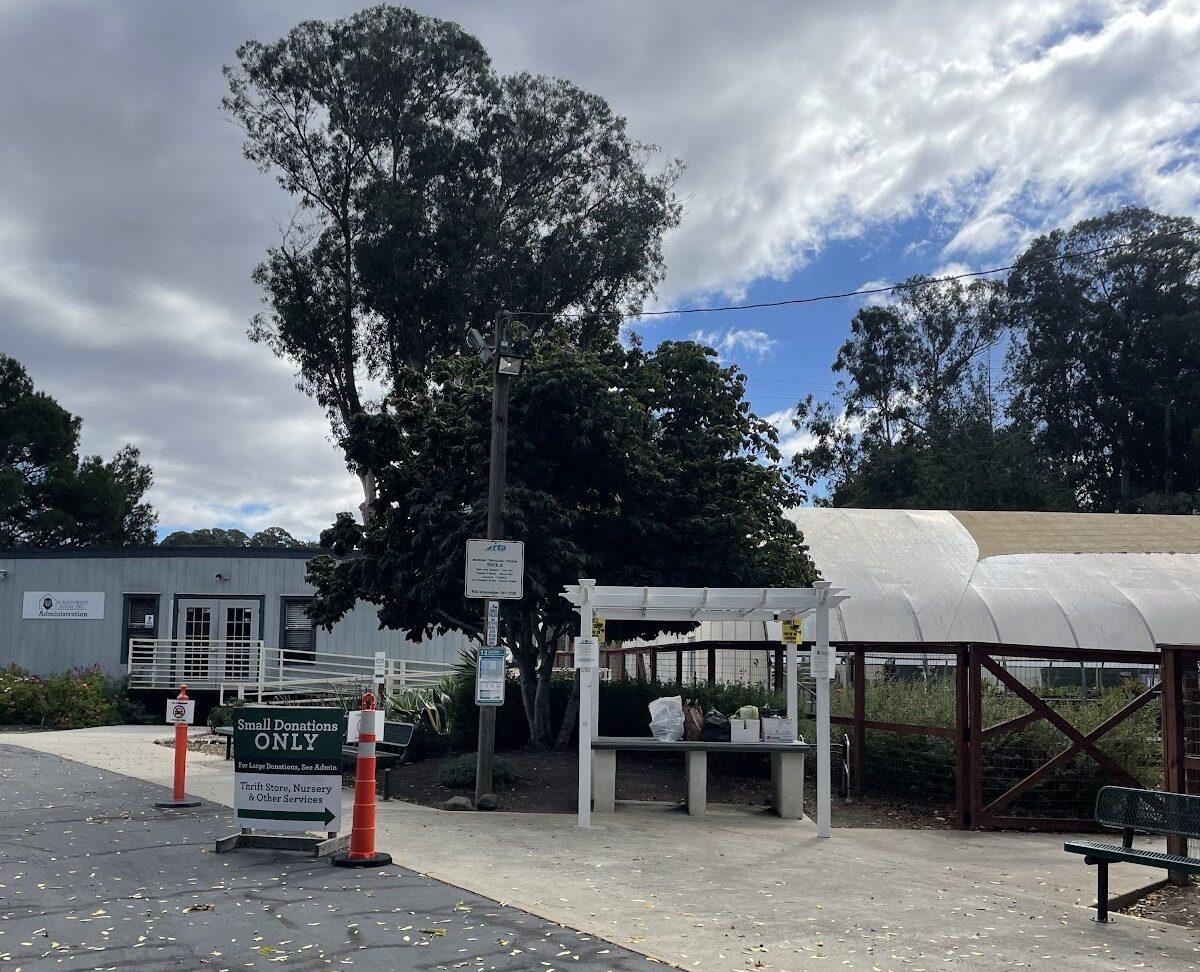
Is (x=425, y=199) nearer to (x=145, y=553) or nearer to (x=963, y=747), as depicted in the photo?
(x=145, y=553)

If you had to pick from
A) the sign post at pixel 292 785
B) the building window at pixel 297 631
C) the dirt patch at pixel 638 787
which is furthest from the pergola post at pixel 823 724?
the building window at pixel 297 631

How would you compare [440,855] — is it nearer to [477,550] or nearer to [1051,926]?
[477,550]

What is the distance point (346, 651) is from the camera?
3123cm

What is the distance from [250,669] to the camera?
28.4 meters

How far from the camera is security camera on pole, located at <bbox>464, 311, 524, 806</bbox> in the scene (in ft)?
45.0

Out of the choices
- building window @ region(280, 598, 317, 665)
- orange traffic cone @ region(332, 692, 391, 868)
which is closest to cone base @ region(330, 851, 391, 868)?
orange traffic cone @ region(332, 692, 391, 868)

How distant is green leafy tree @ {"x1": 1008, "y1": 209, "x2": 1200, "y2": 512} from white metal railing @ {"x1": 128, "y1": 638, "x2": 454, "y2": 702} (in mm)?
36651

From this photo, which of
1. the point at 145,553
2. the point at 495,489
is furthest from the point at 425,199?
the point at 495,489

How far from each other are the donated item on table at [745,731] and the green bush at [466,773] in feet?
9.52

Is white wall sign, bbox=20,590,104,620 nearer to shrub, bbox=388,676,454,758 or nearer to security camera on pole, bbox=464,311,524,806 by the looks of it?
shrub, bbox=388,676,454,758

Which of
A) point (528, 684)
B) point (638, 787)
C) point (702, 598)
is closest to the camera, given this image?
point (702, 598)

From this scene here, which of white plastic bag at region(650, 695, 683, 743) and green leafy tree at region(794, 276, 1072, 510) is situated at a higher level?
green leafy tree at region(794, 276, 1072, 510)

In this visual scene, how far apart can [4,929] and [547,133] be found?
1406 inches

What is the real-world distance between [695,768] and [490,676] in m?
2.57
